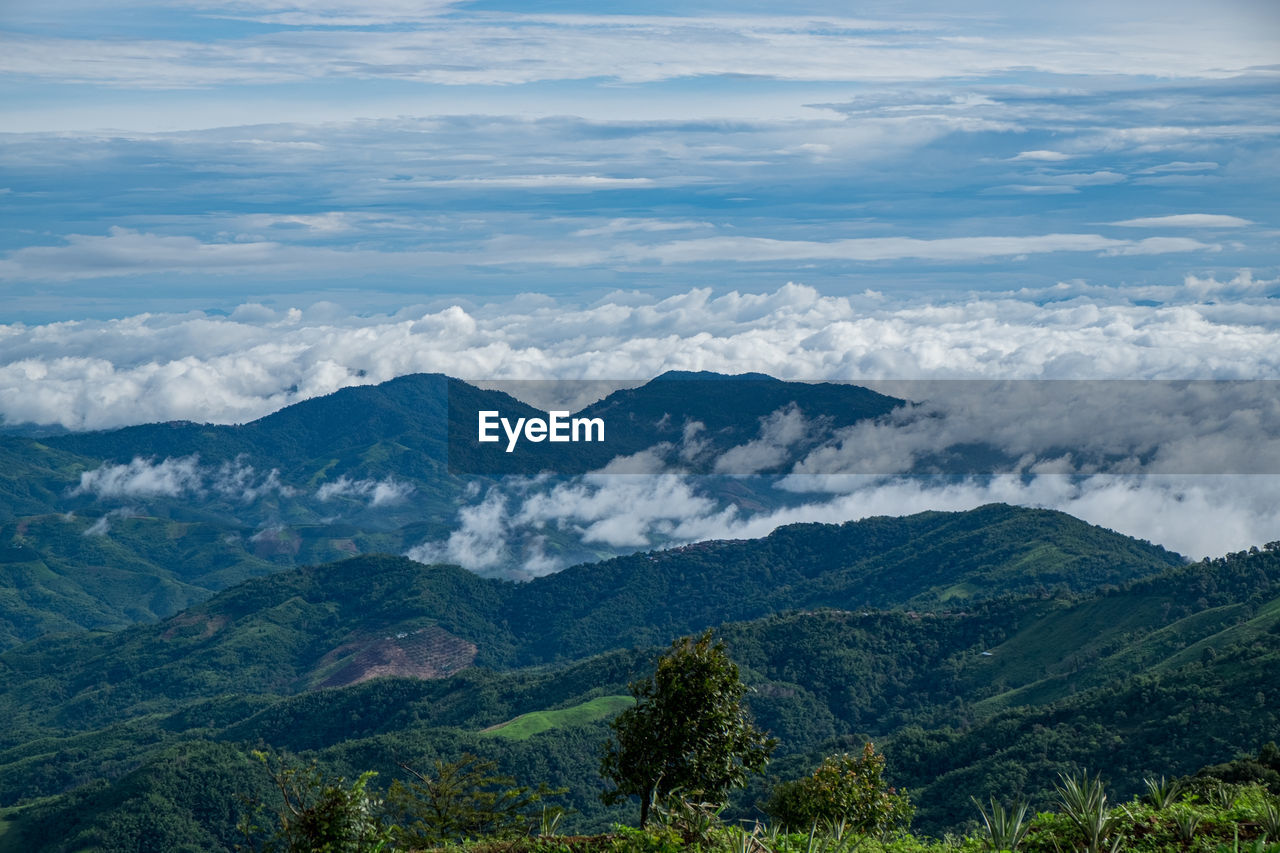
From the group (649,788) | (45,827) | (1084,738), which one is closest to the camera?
(649,788)

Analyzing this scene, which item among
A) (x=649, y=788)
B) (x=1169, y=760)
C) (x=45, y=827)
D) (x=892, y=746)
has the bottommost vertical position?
(x=45, y=827)

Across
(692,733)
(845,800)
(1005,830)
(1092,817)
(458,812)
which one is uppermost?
(1092,817)

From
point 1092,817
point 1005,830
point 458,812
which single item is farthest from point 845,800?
point 1092,817

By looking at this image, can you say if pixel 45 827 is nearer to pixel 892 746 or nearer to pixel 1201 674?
pixel 892 746

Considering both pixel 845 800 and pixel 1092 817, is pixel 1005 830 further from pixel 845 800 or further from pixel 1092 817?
pixel 845 800

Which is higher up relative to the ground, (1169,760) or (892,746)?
(1169,760)

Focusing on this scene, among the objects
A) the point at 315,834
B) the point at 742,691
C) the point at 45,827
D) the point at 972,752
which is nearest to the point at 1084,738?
the point at 972,752
